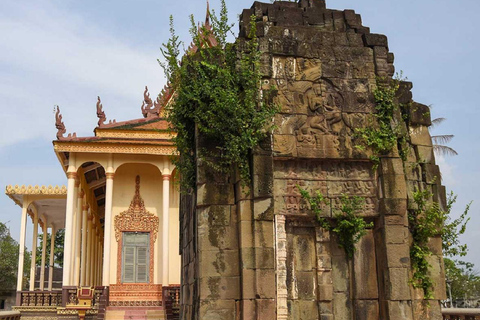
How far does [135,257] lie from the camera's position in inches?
754

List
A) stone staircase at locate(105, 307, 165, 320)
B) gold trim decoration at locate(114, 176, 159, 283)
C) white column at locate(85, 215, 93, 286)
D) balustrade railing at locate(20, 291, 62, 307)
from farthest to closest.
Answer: white column at locate(85, 215, 93, 286) → gold trim decoration at locate(114, 176, 159, 283) → balustrade railing at locate(20, 291, 62, 307) → stone staircase at locate(105, 307, 165, 320)

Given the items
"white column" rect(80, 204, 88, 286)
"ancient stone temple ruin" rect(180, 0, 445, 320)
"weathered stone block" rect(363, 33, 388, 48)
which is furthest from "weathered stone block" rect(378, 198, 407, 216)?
"white column" rect(80, 204, 88, 286)

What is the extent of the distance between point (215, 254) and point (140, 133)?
44.5 ft

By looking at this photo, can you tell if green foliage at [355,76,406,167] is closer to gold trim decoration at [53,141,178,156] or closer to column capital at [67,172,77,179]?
gold trim decoration at [53,141,178,156]

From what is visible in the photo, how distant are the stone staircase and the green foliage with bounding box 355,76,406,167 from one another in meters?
11.0

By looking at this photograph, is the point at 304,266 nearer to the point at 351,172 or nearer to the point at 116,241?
the point at 351,172

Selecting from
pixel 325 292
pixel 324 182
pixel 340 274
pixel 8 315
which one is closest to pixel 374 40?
pixel 324 182

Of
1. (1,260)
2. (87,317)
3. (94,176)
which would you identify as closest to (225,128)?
(87,317)

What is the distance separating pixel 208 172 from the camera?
Answer: 7527 millimetres

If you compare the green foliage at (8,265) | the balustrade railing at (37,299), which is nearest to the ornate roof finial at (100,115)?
the balustrade railing at (37,299)

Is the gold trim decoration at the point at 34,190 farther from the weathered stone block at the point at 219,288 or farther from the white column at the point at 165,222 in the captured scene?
the weathered stone block at the point at 219,288

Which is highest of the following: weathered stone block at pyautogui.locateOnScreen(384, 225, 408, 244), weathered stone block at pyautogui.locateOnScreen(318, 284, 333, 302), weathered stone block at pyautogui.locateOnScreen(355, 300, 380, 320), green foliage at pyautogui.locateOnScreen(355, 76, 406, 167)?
Result: green foliage at pyautogui.locateOnScreen(355, 76, 406, 167)

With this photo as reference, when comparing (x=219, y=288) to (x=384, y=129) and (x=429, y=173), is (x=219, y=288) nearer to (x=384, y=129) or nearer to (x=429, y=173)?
(x=384, y=129)

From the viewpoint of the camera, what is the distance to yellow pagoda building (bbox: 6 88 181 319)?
17.4m
